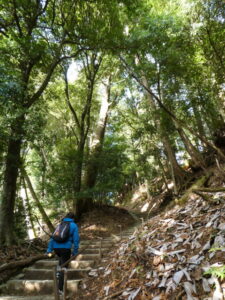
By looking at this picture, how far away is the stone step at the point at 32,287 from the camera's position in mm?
4375

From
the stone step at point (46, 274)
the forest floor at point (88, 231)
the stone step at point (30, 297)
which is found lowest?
the stone step at point (30, 297)

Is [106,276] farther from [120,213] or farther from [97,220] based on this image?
[120,213]

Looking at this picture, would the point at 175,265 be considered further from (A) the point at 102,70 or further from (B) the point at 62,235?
(A) the point at 102,70

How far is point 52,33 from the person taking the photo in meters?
7.86

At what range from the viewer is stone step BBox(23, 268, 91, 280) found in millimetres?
4809

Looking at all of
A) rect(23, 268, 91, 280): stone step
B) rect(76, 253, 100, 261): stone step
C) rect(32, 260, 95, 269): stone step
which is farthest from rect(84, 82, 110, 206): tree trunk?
rect(23, 268, 91, 280): stone step

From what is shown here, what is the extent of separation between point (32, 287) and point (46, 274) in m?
0.56

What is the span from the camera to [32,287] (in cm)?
448

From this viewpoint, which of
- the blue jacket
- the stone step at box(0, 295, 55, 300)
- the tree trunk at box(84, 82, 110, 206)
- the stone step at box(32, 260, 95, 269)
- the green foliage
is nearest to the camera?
the green foliage

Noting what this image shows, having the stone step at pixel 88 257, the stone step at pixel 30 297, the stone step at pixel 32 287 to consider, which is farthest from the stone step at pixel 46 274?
the stone step at pixel 88 257

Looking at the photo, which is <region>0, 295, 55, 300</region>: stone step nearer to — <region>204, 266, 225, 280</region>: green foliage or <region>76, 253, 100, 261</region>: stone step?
<region>76, 253, 100, 261</region>: stone step

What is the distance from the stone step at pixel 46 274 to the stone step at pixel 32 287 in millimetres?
392

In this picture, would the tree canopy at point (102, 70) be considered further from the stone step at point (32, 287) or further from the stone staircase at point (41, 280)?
the stone step at point (32, 287)

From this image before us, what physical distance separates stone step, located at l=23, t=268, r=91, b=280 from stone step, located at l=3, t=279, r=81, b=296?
0.39 metres
